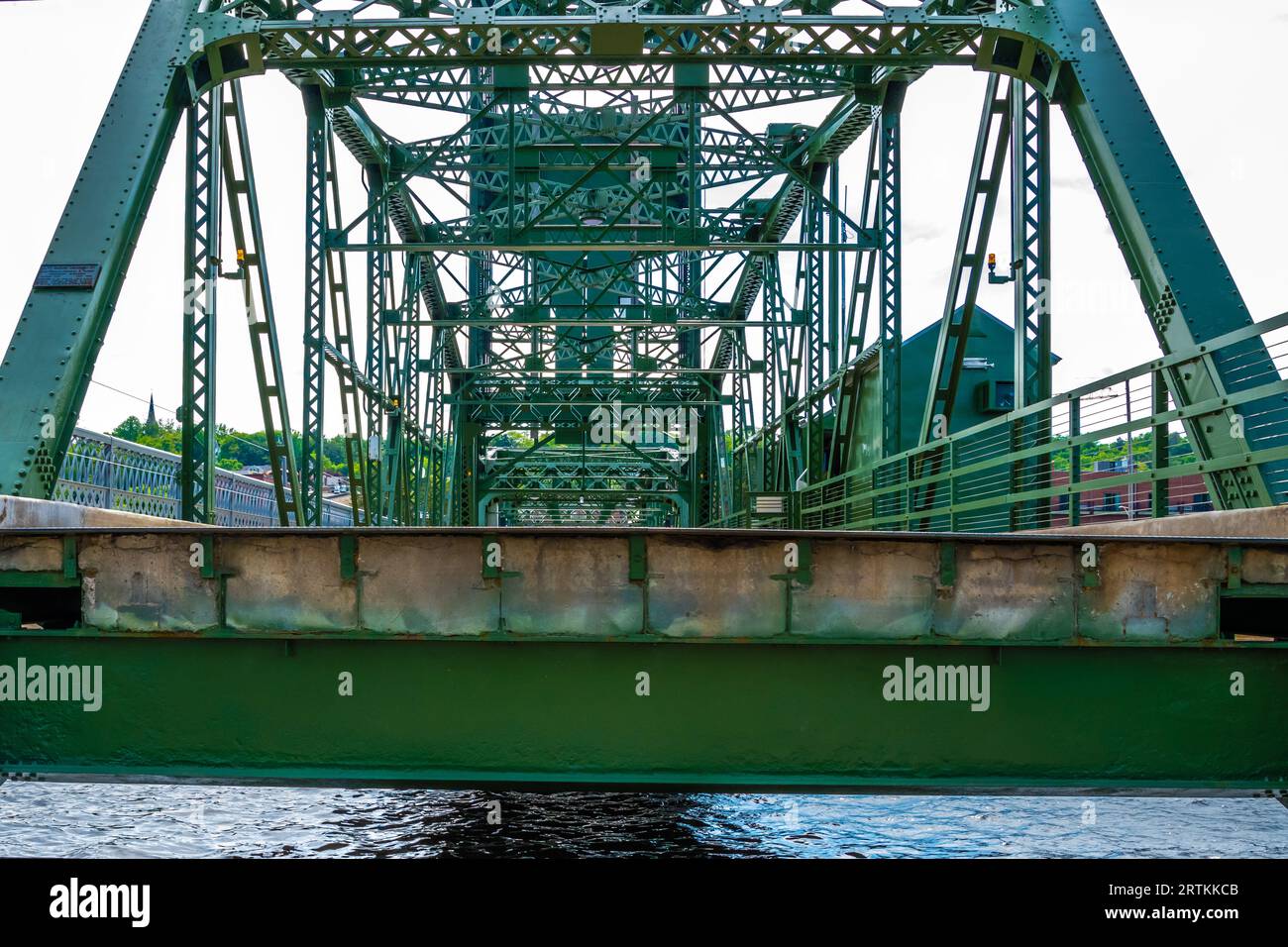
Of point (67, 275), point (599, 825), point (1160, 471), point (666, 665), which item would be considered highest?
point (67, 275)

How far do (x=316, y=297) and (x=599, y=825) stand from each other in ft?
42.4

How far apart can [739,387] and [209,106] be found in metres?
28.8

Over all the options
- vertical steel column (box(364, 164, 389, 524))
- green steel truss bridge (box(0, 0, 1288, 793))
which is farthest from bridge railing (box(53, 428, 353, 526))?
vertical steel column (box(364, 164, 389, 524))

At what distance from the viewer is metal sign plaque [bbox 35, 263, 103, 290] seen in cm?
1194

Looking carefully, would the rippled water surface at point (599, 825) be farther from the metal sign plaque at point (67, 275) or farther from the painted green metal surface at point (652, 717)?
the metal sign plaque at point (67, 275)

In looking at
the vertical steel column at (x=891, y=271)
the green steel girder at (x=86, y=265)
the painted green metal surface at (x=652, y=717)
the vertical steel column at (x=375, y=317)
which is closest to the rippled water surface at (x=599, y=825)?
the green steel girder at (x=86, y=265)

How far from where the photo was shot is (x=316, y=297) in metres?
21.3

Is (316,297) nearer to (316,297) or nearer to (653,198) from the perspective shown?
(316,297)

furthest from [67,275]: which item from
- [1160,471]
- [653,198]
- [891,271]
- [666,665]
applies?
[653,198]

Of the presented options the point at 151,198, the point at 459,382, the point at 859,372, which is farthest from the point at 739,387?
the point at 151,198

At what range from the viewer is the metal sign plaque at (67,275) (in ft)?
39.2

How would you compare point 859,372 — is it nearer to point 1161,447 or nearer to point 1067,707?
point 1161,447

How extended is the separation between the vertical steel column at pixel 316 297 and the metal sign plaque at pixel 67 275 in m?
8.08
